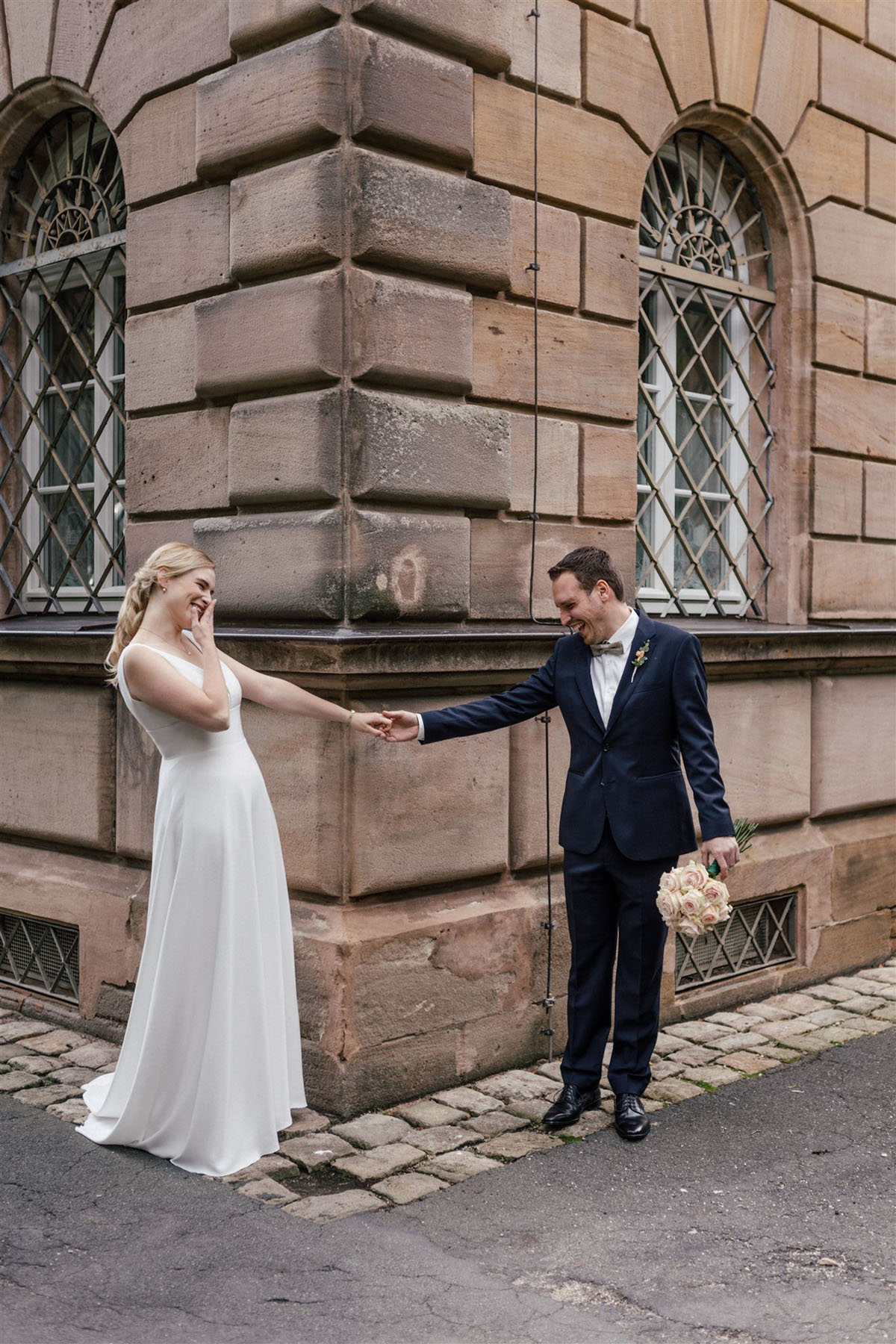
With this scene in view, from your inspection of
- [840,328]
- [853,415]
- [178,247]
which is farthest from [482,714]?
[840,328]

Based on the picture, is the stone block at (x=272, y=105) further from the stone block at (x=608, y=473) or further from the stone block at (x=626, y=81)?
the stone block at (x=608, y=473)

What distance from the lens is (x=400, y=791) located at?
17.7ft

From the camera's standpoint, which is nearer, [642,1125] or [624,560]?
Answer: [642,1125]

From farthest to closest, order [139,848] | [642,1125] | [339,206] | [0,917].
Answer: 1. [0,917]
2. [139,848]
3. [339,206]
4. [642,1125]

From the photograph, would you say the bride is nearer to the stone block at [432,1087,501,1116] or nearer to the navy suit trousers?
the stone block at [432,1087,501,1116]

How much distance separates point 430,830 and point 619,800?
89cm

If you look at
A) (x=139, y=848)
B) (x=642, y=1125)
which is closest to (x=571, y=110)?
(x=139, y=848)

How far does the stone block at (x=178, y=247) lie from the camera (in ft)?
18.9

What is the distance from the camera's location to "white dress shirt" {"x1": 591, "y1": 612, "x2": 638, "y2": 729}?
5055 millimetres

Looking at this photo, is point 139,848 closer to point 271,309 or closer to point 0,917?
point 0,917

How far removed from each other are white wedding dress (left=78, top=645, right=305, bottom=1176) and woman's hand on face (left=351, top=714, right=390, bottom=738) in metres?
0.44

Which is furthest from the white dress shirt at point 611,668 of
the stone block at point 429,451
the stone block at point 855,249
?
the stone block at point 855,249

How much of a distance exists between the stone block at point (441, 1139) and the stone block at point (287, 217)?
327cm

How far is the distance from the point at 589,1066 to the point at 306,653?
1.87 metres
